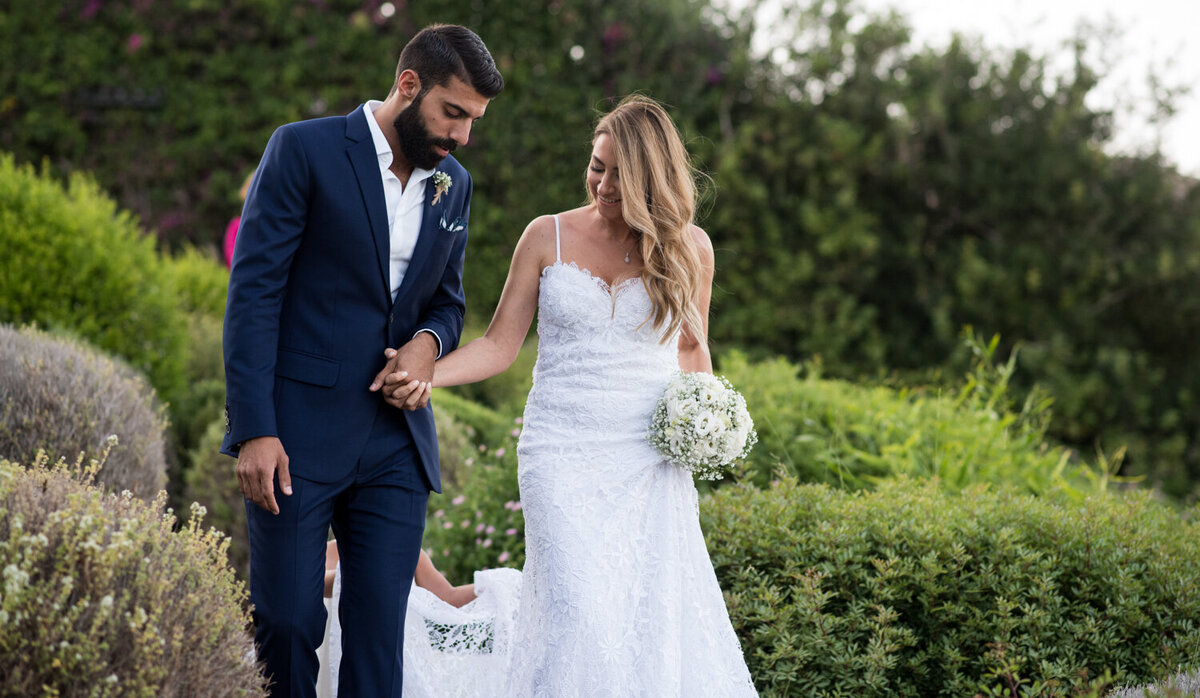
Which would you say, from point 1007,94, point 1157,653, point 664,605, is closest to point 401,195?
point 664,605

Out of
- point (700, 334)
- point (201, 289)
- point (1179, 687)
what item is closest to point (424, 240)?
point (700, 334)

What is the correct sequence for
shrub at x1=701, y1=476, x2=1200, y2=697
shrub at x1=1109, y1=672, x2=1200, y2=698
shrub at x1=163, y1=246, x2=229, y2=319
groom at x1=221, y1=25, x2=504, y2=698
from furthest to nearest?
1. shrub at x1=163, y1=246, x2=229, y2=319
2. shrub at x1=701, y1=476, x2=1200, y2=697
3. groom at x1=221, y1=25, x2=504, y2=698
4. shrub at x1=1109, y1=672, x2=1200, y2=698

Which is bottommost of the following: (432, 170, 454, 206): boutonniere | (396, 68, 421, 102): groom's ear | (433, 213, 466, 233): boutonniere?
(433, 213, 466, 233): boutonniere

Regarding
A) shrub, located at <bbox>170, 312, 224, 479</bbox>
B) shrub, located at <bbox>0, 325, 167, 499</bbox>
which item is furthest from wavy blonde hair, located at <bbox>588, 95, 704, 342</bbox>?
shrub, located at <bbox>170, 312, 224, 479</bbox>

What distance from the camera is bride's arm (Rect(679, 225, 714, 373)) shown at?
11.3 ft

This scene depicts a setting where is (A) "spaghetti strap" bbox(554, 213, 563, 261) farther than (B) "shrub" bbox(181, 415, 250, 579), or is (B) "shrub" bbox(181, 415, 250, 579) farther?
(B) "shrub" bbox(181, 415, 250, 579)

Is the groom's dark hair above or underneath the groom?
above

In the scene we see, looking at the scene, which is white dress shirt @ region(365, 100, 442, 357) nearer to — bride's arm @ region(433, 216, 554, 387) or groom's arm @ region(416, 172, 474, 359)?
groom's arm @ region(416, 172, 474, 359)

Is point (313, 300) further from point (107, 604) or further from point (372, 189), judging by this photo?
point (107, 604)

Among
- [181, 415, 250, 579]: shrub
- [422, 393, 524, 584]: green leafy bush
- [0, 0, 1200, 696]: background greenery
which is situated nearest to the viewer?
[0, 0, 1200, 696]: background greenery

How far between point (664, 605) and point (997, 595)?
4.37ft

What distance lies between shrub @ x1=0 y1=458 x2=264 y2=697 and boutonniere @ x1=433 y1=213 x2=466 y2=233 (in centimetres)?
108

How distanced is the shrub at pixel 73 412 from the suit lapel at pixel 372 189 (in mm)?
1803

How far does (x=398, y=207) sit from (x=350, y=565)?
40.6 inches
